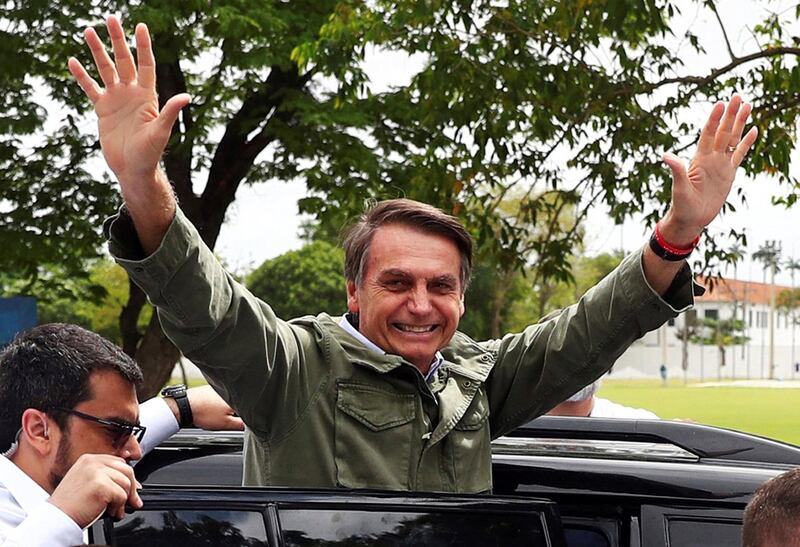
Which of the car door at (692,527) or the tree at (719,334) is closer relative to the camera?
the car door at (692,527)

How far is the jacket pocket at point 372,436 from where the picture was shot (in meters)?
2.86

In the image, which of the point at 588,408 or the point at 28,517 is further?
the point at 588,408

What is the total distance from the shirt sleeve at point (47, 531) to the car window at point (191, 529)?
30 centimetres

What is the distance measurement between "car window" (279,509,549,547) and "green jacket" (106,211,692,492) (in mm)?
460

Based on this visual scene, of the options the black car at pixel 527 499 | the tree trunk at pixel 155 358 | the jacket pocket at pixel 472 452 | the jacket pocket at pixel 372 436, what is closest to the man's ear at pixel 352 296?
the jacket pocket at pixel 372 436

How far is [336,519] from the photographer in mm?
2359

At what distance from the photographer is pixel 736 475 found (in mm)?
2834

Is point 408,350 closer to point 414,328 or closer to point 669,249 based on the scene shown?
point 414,328

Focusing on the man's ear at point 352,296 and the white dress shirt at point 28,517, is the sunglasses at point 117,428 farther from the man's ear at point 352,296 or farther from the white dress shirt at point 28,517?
the man's ear at point 352,296

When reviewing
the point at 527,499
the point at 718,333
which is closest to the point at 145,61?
the point at 527,499

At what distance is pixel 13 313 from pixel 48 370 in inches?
511

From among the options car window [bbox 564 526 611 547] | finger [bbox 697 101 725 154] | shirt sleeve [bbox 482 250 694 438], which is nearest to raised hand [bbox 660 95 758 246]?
finger [bbox 697 101 725 154]

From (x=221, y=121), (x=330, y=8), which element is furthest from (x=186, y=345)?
(x=221, y=121)

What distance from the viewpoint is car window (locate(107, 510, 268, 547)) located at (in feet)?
7.62
